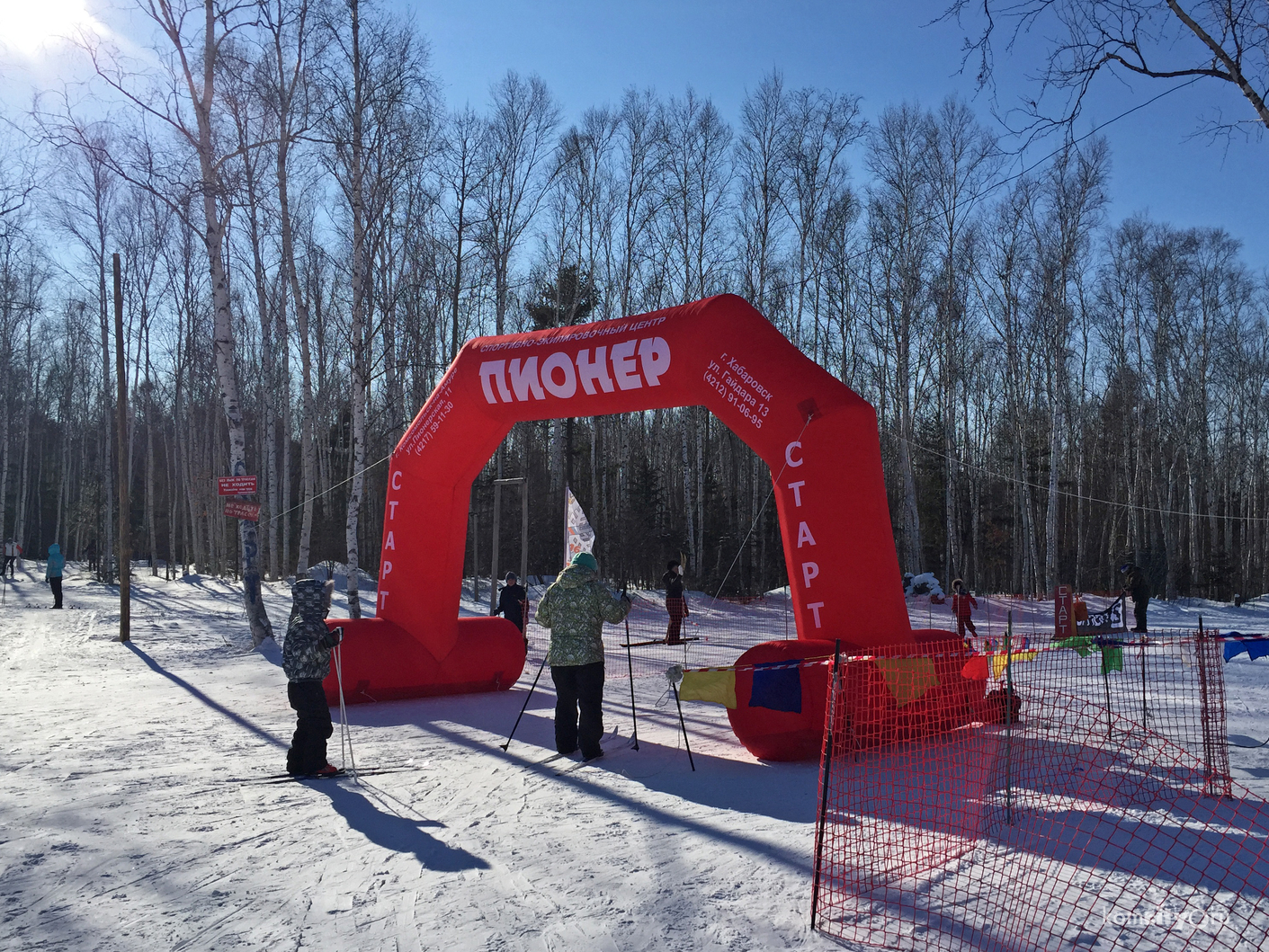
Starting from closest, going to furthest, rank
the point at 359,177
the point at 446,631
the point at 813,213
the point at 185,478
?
the point at 446,631
the point at 359,177
the point at 813,213
the point at 185,478

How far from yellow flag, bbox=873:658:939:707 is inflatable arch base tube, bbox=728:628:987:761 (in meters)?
0.06

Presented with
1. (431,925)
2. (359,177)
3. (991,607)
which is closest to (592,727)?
(431,925)

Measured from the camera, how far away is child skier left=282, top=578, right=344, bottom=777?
6457 mm

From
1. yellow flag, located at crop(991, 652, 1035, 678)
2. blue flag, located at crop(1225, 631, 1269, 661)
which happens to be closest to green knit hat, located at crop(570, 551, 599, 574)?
yellow flag, located at crop(991, 652, 1035, 678)

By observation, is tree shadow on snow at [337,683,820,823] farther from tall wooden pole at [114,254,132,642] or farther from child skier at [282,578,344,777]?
tall wooden pole at [114,254,132,642]

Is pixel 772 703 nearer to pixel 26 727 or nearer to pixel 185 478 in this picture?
pixel 26 727

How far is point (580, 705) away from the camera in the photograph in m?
7.06

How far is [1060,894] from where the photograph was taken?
398 centimetres

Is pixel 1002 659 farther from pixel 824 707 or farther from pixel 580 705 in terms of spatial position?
pixel 580 705

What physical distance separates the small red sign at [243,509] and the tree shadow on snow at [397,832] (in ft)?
Result: 25.2

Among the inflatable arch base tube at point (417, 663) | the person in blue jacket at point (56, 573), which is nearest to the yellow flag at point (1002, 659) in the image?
the inflatable arch base tube at point (417, 663)

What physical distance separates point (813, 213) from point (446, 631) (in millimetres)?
20128

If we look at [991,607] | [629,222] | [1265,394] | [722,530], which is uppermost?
[629,222]

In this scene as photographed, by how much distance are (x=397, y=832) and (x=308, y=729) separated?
179 cm
